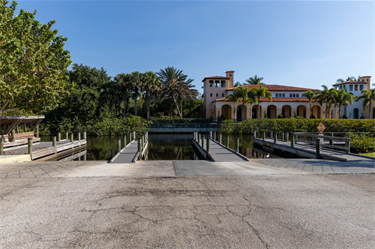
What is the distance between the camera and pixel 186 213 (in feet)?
15.2

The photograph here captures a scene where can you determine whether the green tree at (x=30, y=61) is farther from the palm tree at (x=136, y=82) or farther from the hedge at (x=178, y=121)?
the hedge at (x=178, y=121)

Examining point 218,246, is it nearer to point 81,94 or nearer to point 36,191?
point 36,191

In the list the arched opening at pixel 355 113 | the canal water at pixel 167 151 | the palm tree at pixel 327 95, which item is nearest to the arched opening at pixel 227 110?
the palm tree at pixel 327 95

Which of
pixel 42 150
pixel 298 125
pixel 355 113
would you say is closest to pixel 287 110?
pixel 298 125

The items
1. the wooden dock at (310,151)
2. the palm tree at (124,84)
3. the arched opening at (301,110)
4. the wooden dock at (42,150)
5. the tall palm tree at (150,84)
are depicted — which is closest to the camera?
the wooden dock at (310,151)

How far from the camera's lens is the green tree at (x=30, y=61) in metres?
12.8

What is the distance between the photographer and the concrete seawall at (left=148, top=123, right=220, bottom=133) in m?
42.9

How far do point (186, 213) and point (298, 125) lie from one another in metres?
38.3

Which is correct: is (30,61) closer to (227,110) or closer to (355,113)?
(227,110)

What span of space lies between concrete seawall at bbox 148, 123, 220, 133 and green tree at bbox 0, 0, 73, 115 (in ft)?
84.2

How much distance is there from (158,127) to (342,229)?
40.2 m

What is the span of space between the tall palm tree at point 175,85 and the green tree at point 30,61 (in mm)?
33684

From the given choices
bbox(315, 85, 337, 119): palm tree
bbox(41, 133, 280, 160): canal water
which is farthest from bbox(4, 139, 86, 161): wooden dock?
bbox(315, 85, 337, 119): palm tree

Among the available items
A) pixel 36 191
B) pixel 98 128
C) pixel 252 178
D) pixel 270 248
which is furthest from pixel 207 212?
pixel 98 128
